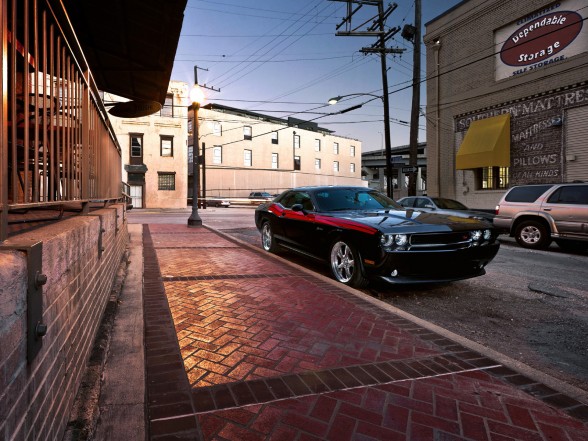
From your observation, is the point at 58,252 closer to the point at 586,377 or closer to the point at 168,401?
the point at 168,401

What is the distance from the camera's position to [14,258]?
134 cm

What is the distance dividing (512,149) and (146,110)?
49.6 feet

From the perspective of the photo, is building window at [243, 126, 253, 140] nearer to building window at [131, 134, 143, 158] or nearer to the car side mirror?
A: building window at [131, 134, 143, 158]

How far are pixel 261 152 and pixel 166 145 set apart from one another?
17.7 metres

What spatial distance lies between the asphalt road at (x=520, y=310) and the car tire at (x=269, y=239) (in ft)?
2.61

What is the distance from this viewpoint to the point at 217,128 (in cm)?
4741

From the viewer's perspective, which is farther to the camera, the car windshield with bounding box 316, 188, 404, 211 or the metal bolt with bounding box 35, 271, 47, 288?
the car windshield with bounding box 316, 188, 404, 211

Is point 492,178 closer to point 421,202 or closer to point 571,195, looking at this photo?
point 421,202

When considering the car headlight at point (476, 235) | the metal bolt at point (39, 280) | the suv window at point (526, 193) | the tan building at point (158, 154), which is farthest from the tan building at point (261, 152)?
the metal bolt at point (39, 280)

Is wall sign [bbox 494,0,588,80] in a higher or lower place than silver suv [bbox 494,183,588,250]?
higher

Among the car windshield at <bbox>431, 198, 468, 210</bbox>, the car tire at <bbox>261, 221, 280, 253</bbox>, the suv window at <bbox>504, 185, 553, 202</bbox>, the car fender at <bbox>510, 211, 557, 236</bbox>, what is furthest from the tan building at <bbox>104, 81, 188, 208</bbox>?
the car fender at <bbox>510, 211, 557, 236</bbox>

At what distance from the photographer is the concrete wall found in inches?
49.4

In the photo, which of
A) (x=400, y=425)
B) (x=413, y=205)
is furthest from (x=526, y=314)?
(x=413, y=205)

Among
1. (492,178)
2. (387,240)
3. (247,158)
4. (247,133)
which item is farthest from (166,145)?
(387,240)
